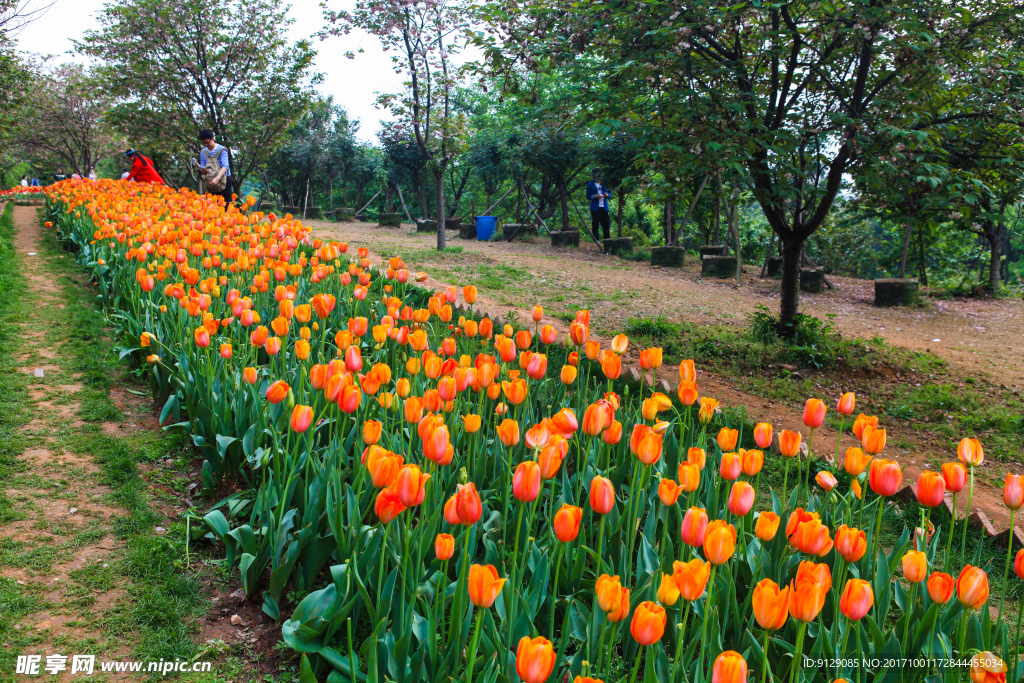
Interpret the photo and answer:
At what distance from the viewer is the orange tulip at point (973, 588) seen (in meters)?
1.39

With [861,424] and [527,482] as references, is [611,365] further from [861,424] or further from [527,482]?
[527,482]

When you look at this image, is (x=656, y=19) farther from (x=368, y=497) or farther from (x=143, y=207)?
(x=143, y=207)

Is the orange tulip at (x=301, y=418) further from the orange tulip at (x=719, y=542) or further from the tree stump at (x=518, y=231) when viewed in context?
the tree stump at (x=518, y=231)

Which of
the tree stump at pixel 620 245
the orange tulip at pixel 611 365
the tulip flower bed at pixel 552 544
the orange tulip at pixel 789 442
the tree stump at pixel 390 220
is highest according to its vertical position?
the tree stump at pixel 390 220

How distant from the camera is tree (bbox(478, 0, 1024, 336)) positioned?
4902mm

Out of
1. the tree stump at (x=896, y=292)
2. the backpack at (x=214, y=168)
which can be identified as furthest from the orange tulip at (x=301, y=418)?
the tree stump at (x=896, y=292)

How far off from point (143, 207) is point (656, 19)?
6048 millimetres

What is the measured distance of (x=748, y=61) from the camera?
6.01 meters

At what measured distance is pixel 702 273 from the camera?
1272 cm

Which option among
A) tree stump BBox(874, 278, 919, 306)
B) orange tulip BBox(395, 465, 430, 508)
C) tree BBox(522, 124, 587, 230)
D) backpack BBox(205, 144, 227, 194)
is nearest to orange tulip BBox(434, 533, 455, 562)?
orange tulip BBox(395, 465, 430, 508)

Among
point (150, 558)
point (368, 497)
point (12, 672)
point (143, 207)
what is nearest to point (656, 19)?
point (368, 497)

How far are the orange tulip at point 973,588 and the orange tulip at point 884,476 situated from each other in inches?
12.8

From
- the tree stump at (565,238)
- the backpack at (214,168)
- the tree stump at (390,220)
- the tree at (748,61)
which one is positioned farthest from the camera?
the tree stump at (390,220)

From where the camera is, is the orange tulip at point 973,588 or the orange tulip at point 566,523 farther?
the orange tulip at point 566,523
